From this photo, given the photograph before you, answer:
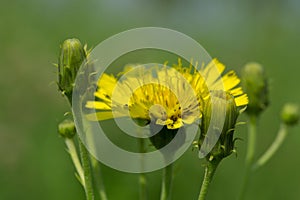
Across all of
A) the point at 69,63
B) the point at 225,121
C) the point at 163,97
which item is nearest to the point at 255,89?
the point at 163,97

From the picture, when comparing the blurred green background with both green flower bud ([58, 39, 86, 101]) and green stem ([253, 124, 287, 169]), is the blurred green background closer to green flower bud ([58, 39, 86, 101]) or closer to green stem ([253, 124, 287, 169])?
green stem ([253, 124, 287, 169])

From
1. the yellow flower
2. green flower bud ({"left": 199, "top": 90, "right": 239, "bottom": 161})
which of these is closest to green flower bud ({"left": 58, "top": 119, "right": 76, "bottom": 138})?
the yellow flower

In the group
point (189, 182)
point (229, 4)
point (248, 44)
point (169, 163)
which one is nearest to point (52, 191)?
point (189, 182)

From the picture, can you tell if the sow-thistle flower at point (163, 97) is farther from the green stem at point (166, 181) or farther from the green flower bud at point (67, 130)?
the green flower bud at point (67, 130)

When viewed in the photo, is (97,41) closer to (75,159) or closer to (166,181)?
(75,159)

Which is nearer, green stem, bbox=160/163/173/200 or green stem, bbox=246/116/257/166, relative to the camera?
green stem, bbox=160/163/173/200

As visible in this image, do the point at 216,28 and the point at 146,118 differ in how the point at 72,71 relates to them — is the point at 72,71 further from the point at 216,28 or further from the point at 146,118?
the point at 216,28
